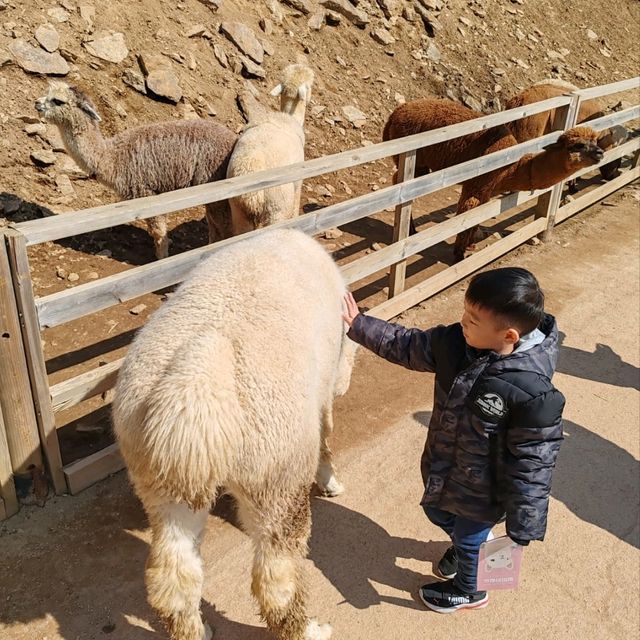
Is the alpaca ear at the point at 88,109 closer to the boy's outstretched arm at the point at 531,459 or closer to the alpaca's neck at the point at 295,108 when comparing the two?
the alpaca's neck at the point at 295,108

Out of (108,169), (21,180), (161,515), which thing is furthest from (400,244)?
(21,180)

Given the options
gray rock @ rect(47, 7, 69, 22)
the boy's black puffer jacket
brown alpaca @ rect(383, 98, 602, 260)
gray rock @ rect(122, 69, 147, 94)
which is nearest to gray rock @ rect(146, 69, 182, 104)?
gray rock @ rect(122, 69, 147, 94)

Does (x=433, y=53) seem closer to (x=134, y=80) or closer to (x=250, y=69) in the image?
(x=250, y=69)

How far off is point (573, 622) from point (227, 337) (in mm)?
2168

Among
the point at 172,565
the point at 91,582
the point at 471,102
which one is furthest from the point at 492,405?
the point at 471,102

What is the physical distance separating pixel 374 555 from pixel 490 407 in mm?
1296

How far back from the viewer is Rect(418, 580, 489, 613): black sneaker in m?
2.87

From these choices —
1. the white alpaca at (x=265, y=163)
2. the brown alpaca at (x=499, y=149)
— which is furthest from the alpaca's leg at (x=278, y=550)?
the brown alpaca at (x=499, y=149)

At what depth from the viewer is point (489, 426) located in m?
2.37

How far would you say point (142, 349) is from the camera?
84.6 inches

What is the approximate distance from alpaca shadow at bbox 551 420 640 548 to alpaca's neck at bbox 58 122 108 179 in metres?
4.81

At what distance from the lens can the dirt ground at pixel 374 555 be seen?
2.79 metres

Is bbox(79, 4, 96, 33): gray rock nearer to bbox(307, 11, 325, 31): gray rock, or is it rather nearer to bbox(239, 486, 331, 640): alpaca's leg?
bbox(307, 11, 325, 31): gray rock

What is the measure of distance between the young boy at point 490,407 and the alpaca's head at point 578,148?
174 inches
